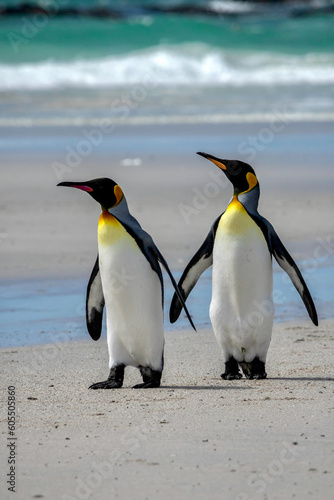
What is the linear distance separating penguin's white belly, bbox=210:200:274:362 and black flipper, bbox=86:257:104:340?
1.89 feet

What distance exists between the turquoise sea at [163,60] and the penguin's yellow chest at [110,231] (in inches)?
538

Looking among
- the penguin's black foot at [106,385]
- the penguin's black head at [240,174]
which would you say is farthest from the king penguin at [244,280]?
the penguin's black foot at [106,385]

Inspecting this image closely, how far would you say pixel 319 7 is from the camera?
155ft

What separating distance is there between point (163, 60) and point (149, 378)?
3012 centimetres

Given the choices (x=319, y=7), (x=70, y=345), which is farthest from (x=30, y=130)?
(x=319, y=7)

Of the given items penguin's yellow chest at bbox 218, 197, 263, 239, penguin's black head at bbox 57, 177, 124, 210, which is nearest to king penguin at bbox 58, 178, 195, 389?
penguin's black head at bbox 57, 177, 124, 210

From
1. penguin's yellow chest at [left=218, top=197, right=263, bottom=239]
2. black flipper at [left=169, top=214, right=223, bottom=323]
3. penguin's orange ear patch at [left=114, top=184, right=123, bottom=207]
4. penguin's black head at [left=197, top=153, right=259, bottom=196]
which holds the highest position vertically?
penguin's black head at [left=197, top=153, right=259, bottom=196]

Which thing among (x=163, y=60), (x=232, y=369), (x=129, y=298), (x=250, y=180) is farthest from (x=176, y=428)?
(x=163, y=60)

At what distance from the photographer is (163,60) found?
111 ft

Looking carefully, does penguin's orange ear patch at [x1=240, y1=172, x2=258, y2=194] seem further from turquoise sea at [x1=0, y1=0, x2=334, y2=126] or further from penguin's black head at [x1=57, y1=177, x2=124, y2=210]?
turquoise sea at [x1=0, y1=0, x2=334, y2=126]

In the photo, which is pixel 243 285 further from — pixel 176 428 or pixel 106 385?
pixel 176 428

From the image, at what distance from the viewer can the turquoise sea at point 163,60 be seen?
21.0 m

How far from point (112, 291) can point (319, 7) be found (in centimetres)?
4492

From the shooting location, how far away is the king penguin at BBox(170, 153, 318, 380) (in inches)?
182
